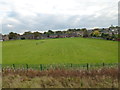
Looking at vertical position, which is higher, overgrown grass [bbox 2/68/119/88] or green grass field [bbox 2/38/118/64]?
overgrown grass [bbox 2/68/119/88]

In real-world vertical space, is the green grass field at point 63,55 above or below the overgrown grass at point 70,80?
below

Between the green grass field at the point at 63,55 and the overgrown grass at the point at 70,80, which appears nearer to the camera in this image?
the overgrown grass at the point at 70,80

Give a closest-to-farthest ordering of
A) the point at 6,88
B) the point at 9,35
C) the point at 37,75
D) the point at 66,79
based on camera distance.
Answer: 1. the point at 6,88
2. the point at 66,79
3. the point at 37,75
4. the point at 9,35

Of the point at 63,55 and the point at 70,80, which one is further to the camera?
the point at 63,55

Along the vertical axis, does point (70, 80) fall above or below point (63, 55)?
above

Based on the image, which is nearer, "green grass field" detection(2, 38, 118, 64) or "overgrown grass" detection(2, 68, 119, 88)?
"overgrown grass" detection(2, 68, 119, 88)

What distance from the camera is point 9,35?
125m

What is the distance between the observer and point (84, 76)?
9.60 meters

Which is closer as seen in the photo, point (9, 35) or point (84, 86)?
point (84, 86)

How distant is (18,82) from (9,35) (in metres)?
124

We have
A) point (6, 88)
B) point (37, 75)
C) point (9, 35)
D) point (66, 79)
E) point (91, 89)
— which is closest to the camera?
point (91, 89)

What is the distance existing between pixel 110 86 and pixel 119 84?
0.58 m

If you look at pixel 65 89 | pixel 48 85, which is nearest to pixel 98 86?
pixel 65 89

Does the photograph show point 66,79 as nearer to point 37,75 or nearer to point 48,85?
point 48,85
